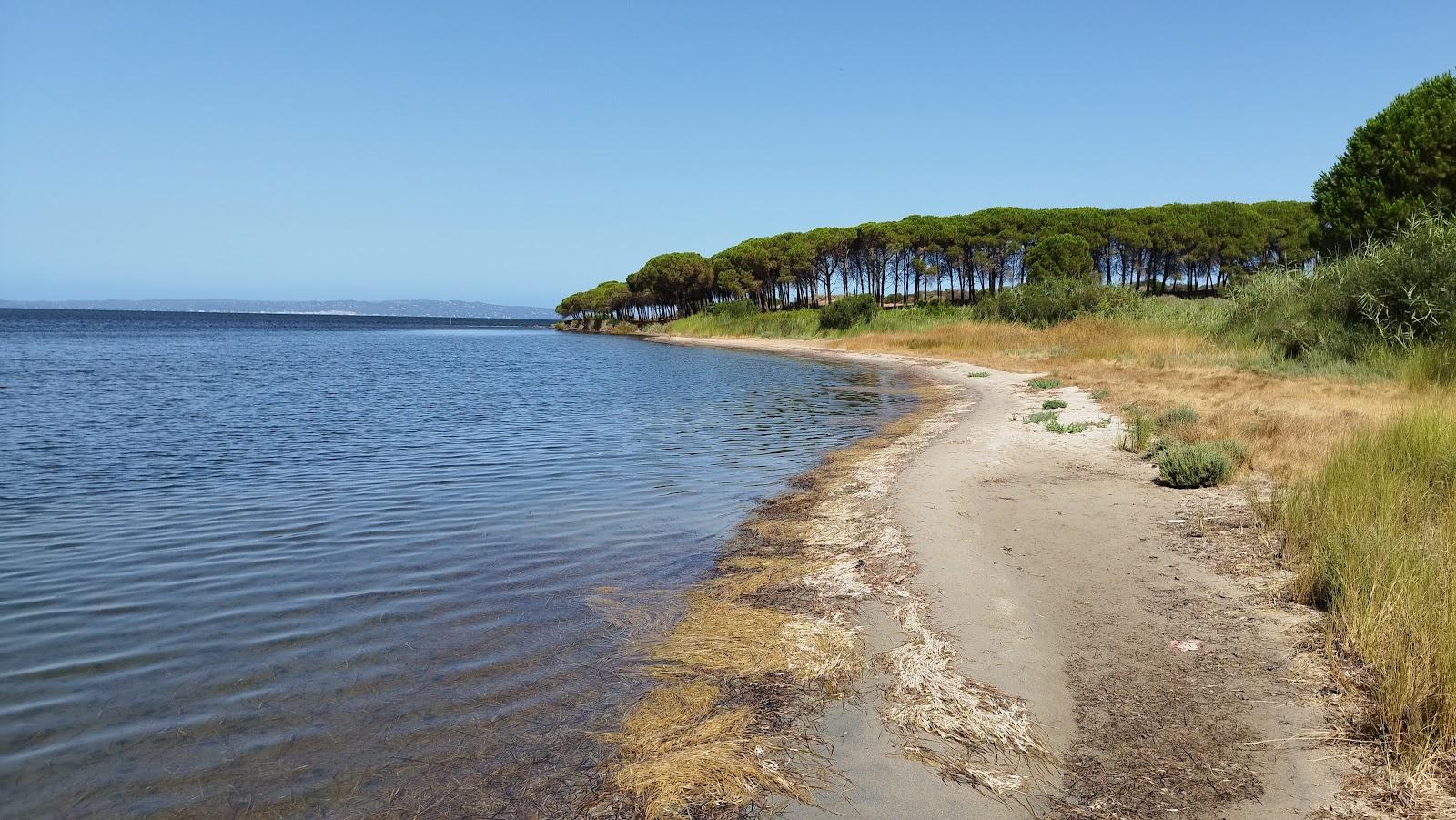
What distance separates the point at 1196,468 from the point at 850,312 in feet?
183

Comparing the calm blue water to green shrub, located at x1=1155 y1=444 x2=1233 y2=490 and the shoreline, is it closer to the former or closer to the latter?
the shoreline

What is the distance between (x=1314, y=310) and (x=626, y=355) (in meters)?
42.3

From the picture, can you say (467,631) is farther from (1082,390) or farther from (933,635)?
(1082,390)

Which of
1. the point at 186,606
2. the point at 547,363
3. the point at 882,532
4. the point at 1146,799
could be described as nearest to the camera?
the point at 1146,799

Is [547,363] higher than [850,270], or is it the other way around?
[850,270]

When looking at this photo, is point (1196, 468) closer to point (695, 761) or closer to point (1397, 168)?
point (695, 761)

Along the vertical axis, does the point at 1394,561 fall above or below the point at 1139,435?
above

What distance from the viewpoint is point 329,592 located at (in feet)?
25.0

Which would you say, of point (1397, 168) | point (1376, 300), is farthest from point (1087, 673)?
point (1397, 168)

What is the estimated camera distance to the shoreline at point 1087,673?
13.3ft

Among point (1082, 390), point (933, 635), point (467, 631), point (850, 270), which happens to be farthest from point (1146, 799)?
point (850, 270)

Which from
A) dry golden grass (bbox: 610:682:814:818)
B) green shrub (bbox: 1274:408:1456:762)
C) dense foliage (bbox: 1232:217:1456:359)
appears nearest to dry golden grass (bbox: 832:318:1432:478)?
green shrub (bbox: 1274:408:1456:762)

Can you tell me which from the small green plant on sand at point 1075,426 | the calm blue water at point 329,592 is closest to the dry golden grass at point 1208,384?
the small green plant on sand at point 1075,426

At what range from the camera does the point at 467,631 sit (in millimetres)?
6664
